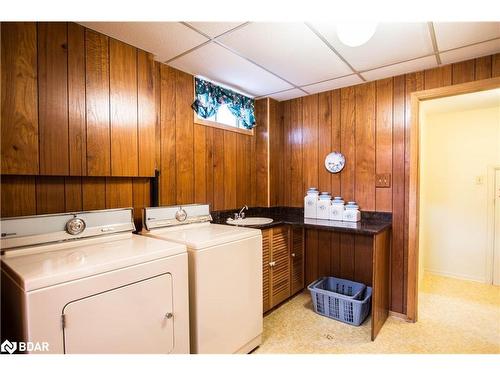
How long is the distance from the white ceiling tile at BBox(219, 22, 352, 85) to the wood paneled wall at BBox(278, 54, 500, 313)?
462 mm

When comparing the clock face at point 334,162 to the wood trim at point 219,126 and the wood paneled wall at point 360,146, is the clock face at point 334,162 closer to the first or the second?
the wood paneled wall at point 360,146

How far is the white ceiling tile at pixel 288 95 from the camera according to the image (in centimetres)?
278

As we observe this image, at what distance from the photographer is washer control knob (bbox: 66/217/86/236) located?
4.57ft

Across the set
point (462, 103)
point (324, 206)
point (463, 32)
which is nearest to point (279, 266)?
point (324, 206)

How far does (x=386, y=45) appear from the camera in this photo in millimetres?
1828

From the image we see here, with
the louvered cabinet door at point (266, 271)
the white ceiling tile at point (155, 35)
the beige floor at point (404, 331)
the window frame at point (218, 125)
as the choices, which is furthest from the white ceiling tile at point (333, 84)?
the beige floor at point (404, 331)

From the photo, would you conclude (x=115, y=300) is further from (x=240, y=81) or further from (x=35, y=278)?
(x=240, y=81)

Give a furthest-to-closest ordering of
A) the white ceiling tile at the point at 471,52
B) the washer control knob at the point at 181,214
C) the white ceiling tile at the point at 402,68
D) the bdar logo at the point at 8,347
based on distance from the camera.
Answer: the white ceiling tile at the point at 402,68 → the washer control knob at the point at 181,214 → the white ceiling tile at the point at 471,52 → the bdar logo at the point at 8,347

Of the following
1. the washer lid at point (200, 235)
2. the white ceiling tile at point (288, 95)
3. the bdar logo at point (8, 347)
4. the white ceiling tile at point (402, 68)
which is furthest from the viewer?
the white ceiling tile at point (288, 95)

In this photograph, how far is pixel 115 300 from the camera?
112 centimetres

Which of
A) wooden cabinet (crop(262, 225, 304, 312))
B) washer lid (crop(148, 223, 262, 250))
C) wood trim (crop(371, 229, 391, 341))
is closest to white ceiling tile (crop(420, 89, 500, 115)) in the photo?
wood trim (crop(371, 229, 391, 341))

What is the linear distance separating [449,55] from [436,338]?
223 cm

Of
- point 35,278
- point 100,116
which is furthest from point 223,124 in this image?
point 35,278

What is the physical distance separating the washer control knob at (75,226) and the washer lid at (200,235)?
41cm
